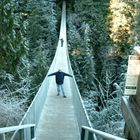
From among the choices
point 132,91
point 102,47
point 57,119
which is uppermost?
point 132,91

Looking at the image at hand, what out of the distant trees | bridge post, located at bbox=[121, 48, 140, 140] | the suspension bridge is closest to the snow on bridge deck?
the suspension bridge

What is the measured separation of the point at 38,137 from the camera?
9.33 metres

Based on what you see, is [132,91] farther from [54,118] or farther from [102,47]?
[102,47]

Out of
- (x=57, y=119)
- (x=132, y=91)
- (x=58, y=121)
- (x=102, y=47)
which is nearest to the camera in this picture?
(x=132, y=91)

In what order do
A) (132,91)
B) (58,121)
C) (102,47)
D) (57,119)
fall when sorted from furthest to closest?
(102,47), (57,119), (58,121), (132,91)

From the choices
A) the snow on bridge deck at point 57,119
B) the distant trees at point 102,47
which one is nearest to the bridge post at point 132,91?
the snow on bridge deck at point 57,119

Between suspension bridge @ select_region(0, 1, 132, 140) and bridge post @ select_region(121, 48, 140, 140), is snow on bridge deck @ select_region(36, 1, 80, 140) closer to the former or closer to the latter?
suspension bridge @ select_region(0, 1, 132, 140)

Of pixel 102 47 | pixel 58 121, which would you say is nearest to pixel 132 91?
pixel 58 121

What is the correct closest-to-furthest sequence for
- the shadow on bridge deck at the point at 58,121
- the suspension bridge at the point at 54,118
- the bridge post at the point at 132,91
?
1. the bridge post at the point at 132,91
2. the suspension bridge at the point at 54,118
3. the shadow on bridge deck at the point at 58,121

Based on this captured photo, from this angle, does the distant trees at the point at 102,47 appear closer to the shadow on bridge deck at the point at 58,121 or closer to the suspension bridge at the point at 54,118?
the shadow on bridge deck at the point at 58,121

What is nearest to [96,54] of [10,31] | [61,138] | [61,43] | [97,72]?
[97,72]

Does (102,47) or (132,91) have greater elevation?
(132,91)

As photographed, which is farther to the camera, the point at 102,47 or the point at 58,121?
the point at 102,47

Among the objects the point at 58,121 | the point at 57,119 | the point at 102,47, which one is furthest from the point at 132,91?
the point at 102,47
